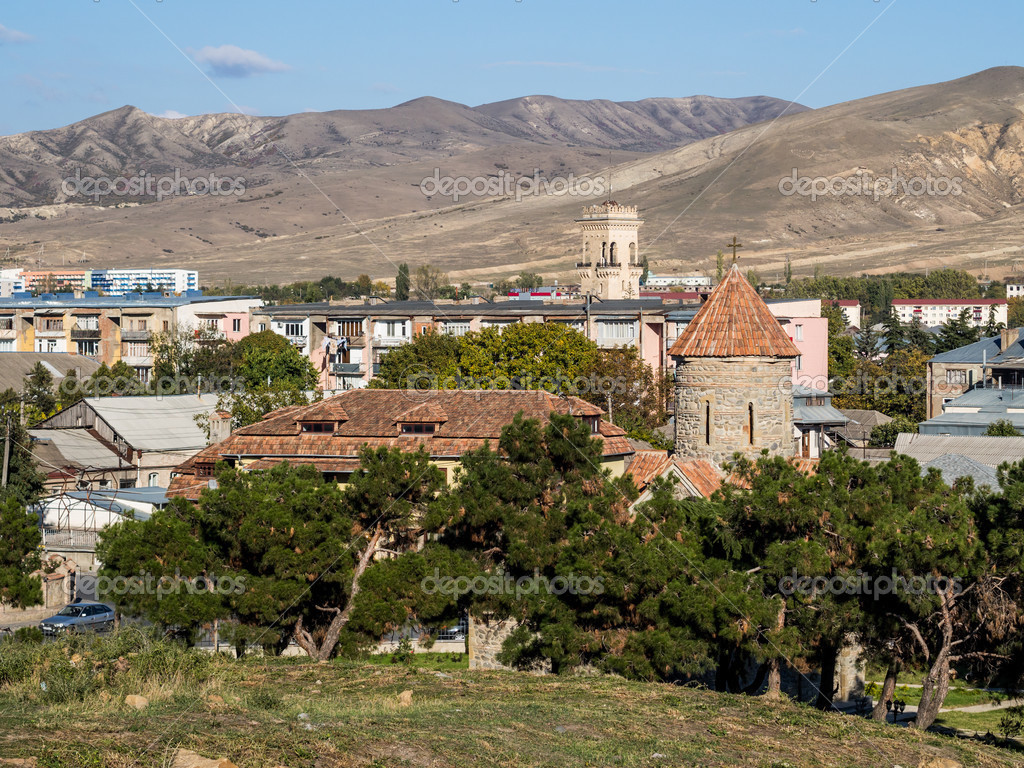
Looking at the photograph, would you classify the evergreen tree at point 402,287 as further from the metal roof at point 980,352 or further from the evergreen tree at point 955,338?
the metal roof at point 980,352

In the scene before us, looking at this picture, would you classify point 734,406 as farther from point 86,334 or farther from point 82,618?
point 86,334

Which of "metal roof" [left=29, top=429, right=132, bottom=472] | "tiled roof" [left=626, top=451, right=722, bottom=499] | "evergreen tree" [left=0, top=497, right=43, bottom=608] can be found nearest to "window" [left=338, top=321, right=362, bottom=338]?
"metal roof" [left=29, top=429, right=132, bottom=472]

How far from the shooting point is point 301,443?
41.4 metres

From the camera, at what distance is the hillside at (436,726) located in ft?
56.1

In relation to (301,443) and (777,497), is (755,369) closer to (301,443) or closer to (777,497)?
(777,497)

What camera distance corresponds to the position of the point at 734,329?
37438mm

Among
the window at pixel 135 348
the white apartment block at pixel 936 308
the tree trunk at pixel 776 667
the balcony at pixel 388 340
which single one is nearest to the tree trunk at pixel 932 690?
the tree trunk at pixel 776 667

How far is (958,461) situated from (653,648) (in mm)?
22628

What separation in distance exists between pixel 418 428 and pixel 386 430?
102 centimetres

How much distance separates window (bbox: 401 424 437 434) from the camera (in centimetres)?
4162

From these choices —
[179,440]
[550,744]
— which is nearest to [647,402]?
[179,440]

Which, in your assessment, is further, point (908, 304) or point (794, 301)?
point (908, 304)

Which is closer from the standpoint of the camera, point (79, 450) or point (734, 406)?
point (734, 406)

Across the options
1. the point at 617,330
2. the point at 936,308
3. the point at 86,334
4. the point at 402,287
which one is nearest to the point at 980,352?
the point at 617,330
